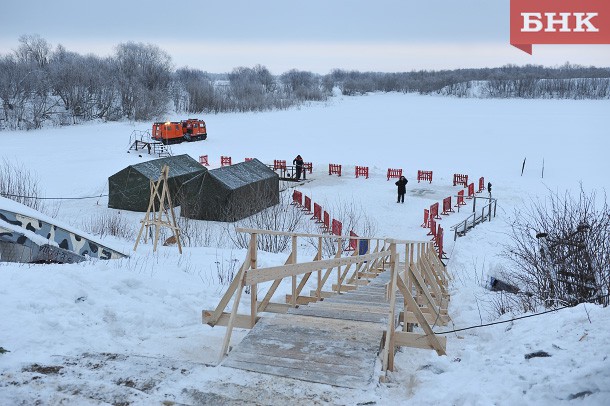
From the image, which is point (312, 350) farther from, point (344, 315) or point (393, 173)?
point (393, 173)

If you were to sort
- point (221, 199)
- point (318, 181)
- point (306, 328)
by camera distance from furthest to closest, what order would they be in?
point (318, 181) → point (221, 199) → point (306, 328)

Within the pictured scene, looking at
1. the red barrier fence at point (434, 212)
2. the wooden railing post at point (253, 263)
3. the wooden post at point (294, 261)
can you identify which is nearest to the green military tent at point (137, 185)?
the red barrier fence at point (434, 212)

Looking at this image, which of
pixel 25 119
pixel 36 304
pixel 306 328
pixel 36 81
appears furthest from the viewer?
pixel 36 81

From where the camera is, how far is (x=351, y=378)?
430 centimetres

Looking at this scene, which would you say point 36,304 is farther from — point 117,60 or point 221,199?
point 117,60

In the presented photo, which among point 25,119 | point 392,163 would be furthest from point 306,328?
point 25,119

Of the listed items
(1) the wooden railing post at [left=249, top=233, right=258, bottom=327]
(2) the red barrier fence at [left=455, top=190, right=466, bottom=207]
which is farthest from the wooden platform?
(2) the red barrier fence at [left=455, top=190, right=466, bottom=207]

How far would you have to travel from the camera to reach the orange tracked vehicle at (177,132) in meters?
46.1

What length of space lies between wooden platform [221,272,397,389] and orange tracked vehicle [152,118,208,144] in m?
41.9

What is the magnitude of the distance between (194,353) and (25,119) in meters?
64.2

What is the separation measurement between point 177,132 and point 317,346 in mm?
44112

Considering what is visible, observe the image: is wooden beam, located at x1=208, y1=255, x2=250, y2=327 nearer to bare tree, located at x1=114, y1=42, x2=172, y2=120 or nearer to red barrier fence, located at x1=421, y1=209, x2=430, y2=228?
red barrier fence, located at x1=421, y1=209, x2=430, y2=228

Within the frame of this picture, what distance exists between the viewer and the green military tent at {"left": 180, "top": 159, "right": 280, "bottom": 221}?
21.3 meters

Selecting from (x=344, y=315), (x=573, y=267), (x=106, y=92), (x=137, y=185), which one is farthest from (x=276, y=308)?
(x=106, y=92)
